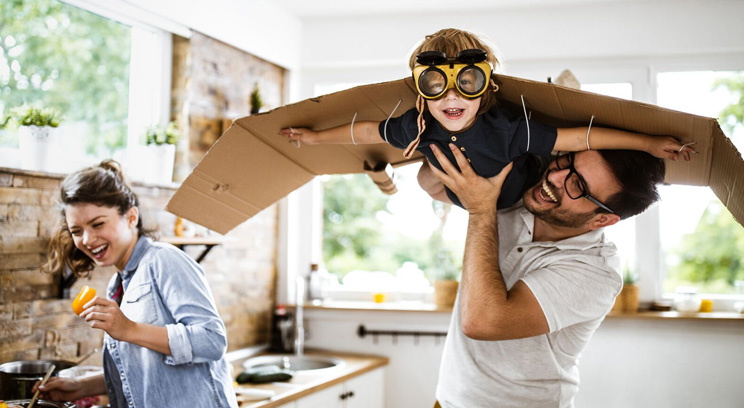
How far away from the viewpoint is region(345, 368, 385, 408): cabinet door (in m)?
2.95

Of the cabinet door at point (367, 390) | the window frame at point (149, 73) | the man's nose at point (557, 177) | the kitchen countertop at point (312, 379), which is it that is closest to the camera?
the man's nose at point (557, 177)

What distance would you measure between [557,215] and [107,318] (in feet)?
3.64

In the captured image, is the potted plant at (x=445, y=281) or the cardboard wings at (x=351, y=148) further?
the potted plant at (x=445, y=281)

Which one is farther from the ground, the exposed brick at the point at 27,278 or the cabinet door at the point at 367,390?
the exposed brick at the point at 27,278

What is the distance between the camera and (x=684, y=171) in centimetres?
148

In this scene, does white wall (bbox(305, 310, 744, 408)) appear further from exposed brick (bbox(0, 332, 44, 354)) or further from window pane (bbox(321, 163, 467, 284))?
window pane (bbox(321, 163, 467, 284))

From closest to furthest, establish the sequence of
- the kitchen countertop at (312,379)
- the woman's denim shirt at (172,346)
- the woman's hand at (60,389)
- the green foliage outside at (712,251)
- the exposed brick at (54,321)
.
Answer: the woman's denim shirt at (172,346), the woman's hand at (60,389), the exposed brick at (54,321), the kitchen countertop at (312,379), the green foliage outside at (712,251)

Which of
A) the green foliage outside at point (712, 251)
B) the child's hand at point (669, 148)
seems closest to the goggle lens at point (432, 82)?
the child's hand at point (669, 148)

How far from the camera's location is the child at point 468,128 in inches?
49.6

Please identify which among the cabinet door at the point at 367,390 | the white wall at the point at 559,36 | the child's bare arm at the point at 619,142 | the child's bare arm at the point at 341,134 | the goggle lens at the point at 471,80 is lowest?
the cabinet door at the point at 367,390

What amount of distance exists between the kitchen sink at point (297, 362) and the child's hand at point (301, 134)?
183 centimetres

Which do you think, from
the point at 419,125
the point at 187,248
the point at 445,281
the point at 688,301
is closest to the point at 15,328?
the point at 187,248

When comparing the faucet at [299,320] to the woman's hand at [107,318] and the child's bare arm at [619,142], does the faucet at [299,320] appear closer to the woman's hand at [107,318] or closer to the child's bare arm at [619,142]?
the woman's hand at [107,318]

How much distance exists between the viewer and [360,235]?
6594mm
